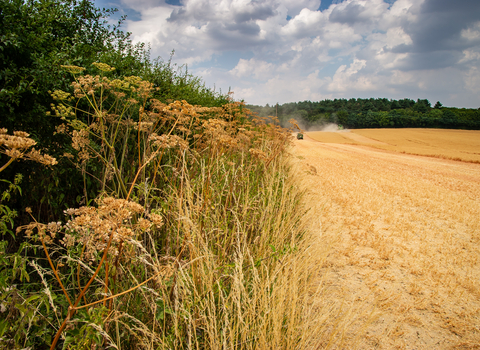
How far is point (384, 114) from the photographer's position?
6506 centimetres

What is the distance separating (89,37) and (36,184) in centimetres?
226

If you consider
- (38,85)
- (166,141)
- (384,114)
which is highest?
(384,114)

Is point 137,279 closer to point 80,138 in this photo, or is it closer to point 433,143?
point 80,138

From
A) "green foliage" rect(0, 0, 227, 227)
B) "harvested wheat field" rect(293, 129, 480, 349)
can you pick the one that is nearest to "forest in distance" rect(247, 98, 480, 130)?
"harvested wheat field" rect(293, 129, 480, 349)

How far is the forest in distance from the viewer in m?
55.4

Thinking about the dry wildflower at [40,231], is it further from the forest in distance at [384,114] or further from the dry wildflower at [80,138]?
the forest in distance at [384,114]

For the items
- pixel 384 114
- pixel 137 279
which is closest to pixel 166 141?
pixel 137 279

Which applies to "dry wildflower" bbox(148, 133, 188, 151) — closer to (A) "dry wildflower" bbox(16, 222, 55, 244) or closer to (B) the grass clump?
(B) the grass clump

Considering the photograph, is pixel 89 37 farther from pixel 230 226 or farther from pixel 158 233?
pixel 230 226

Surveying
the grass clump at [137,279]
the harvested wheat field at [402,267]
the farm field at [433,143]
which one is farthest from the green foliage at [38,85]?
the farm field at [433,143]

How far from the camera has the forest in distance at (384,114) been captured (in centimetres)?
5544

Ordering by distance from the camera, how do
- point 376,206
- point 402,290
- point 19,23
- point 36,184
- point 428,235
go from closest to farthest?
point 19,23, point 36,184, point 402,290, point 428,235, point 376,206

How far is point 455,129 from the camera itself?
2090 inches

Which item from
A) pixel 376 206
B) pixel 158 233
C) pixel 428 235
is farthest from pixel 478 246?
pixel 158 233
